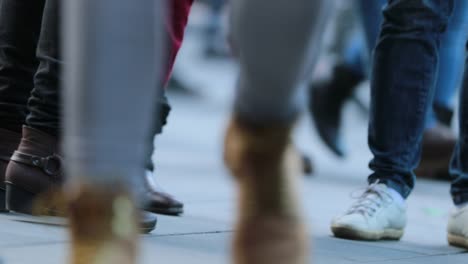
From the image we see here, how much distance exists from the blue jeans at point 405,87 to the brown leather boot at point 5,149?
2.93ft

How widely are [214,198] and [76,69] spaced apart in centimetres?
229

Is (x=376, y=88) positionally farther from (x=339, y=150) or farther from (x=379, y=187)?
(x=339, y=150)

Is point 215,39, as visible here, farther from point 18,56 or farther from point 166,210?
point 18,56

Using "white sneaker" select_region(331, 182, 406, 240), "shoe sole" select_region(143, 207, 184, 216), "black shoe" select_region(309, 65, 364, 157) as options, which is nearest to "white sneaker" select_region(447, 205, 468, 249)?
"white sneaker" select_region(331, 182, 406, 240)

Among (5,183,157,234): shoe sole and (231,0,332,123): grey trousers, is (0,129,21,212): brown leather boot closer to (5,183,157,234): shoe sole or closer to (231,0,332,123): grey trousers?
(5,183,157,234): shoe sole

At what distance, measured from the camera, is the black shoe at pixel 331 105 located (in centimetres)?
495

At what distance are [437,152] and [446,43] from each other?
0.58 metres

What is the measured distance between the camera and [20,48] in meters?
2.59

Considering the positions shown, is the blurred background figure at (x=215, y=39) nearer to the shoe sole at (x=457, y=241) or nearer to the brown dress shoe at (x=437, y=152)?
the brown dress shoe at (x=437, y=152)

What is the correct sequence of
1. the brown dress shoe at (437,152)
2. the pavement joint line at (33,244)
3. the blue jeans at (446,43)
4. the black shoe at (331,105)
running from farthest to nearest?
the black shoe at (331,105), the brown dress shoe at (437,152), the blue jeans at (446,43), the pavement joint line at (33,244)

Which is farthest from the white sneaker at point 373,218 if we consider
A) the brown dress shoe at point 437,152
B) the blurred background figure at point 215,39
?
the blurred background figure at point 215,39

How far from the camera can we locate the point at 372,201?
2678 millimetres

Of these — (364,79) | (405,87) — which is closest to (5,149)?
(405,87)

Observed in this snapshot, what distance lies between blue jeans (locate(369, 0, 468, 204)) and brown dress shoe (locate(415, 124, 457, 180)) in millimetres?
1854
